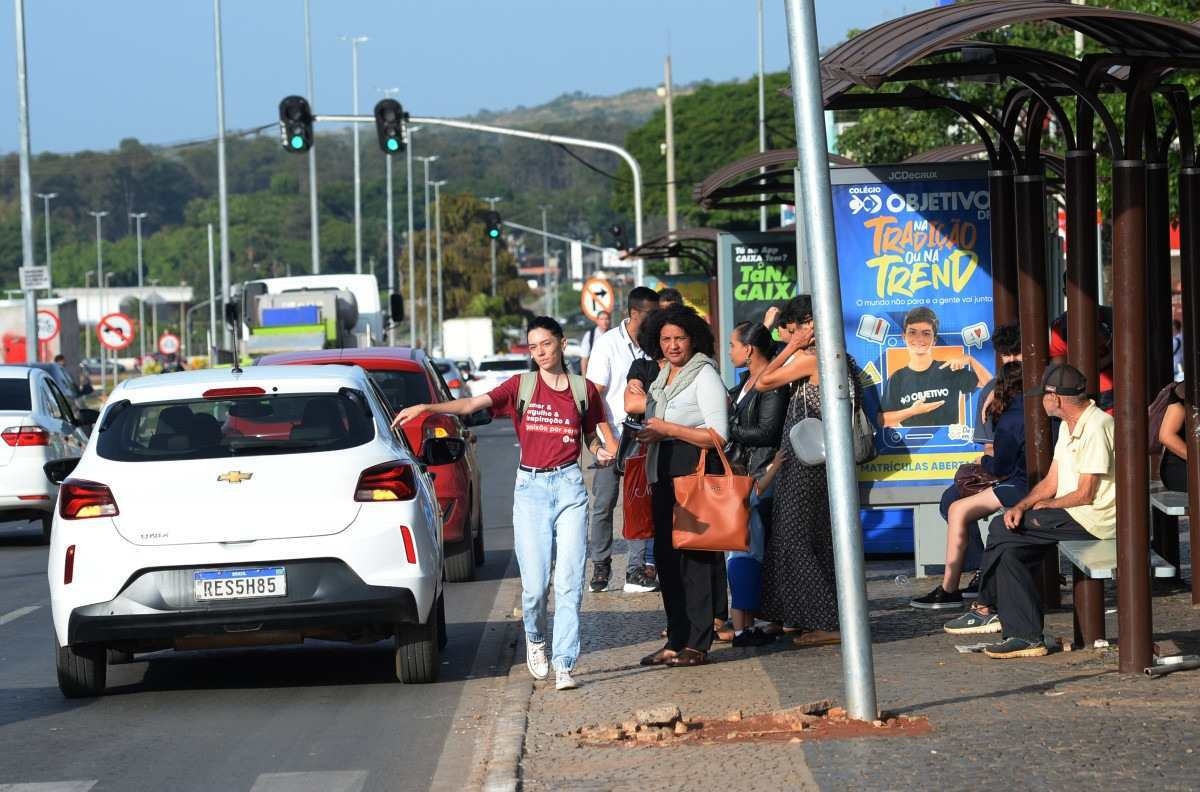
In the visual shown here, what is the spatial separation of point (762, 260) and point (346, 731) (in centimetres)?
1288

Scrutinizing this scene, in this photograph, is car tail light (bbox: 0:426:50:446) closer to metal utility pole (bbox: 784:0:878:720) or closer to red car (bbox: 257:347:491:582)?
red car (bbox: 257:347:491:582)

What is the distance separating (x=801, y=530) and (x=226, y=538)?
3.00 meters

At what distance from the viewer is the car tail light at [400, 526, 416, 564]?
9.67m

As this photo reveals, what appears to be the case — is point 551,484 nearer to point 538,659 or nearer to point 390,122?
point 538,659

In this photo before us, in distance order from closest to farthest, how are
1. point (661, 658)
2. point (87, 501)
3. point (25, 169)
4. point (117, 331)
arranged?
point (87, 501), point (661, 658), point (25, 169), point (117, 331)

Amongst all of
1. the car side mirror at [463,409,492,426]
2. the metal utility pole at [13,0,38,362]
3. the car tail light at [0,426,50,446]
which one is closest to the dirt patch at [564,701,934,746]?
the car side mirror at [463,409,492,426]

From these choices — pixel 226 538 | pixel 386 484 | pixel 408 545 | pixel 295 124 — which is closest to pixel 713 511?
pixel 408 545

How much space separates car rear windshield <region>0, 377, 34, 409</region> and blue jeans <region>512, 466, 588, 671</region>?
11.5 meters

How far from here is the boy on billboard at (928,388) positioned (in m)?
13.2

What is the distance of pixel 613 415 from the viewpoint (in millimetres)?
13633

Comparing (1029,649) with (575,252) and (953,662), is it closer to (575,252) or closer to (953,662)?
(953,662)

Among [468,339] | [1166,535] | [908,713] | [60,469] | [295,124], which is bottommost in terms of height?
[908,713]

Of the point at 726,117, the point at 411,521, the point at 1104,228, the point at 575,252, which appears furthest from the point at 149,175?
the point at 411,521

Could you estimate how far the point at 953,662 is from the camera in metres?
9.67
